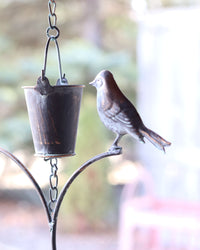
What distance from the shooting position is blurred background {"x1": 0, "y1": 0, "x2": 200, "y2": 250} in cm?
353

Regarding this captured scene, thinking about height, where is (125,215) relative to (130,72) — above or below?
below

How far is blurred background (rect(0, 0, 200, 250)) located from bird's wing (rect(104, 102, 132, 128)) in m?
2.00

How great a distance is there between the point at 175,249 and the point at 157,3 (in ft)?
6.62

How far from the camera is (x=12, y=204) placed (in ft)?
16.6

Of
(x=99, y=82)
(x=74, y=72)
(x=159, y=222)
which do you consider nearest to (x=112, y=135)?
(x=74, y=72)

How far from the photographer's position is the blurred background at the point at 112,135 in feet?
11.6

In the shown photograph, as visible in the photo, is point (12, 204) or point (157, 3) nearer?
point (157, 3)

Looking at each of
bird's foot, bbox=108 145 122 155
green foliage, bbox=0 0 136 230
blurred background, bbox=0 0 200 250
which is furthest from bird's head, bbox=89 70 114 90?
green foliage, bbox=0 0 136 230

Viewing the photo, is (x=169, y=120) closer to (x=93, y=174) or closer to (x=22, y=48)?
(x=93, y=174)

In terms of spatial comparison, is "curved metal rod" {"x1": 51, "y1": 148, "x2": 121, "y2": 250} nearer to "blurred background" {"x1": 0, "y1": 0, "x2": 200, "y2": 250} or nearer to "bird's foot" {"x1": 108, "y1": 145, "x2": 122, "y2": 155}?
"bird's foot" {"x1": 108, "y1": 145, "x2": 122, "y2": 155}

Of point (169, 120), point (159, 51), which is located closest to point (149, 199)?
point (169, 120)

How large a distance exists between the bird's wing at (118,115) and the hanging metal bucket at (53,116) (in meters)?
0.08

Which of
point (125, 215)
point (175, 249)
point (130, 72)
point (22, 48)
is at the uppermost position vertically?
point (22, 48)

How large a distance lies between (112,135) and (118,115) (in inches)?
168
